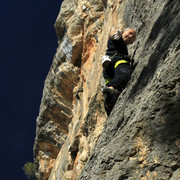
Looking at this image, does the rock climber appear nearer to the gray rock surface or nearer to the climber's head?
the climber's head

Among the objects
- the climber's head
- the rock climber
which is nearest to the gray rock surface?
the rock climber

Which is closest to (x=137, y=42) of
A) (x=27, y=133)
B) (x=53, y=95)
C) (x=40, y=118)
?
(x=53, y=95)

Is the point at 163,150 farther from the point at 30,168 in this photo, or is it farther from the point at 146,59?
the point at 30,168

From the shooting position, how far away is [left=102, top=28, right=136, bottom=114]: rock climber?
12.9ft

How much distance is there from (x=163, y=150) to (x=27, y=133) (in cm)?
3674

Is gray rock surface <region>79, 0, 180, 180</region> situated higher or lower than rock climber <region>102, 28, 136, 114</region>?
lower

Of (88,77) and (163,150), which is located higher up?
(88,77)

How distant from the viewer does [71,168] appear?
6.73 metres

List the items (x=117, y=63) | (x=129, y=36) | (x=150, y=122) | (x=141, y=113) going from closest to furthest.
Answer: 1. (x=150, y=122)
2. (x=141, y=113)
3. (x=117, y=63)
4. (x=129, y=36)

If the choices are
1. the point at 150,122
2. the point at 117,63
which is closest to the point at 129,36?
the point at 117,63

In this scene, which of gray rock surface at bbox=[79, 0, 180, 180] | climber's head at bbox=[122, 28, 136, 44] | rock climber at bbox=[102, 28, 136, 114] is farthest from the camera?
climber's head at bbox=[122, 28, 136, 44]

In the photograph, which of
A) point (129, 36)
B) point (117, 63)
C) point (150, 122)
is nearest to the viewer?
point (150, 122)

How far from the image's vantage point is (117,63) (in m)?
4.12

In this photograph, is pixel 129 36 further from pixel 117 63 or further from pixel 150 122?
pixel 150 122
